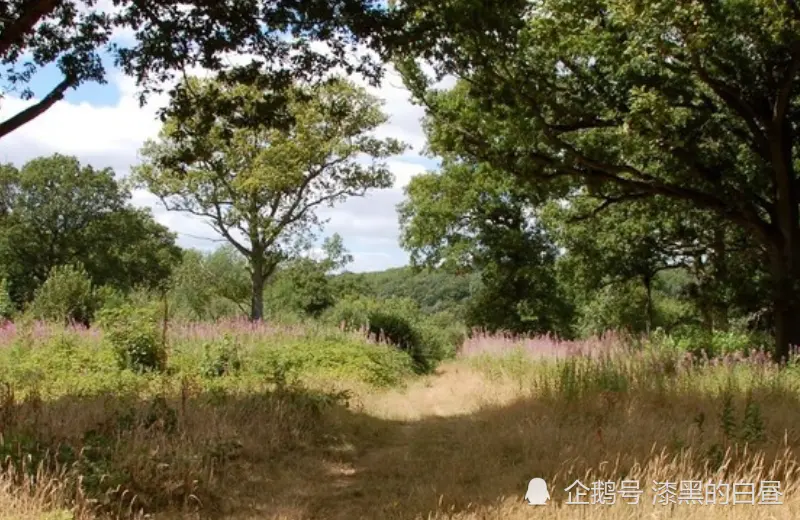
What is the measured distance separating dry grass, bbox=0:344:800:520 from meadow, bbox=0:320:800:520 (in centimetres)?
2

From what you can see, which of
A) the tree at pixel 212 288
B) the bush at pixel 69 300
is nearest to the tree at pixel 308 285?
the tree at pixel 212 288

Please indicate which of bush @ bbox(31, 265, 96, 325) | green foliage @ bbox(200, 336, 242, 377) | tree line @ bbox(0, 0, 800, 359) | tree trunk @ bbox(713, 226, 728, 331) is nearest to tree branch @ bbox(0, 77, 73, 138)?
tree line @ bbox(0, 0, 800, 359)

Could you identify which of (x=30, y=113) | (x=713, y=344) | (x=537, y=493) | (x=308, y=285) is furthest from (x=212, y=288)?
(x=537, y=493)

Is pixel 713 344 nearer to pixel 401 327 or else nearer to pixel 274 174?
pixel 401 327

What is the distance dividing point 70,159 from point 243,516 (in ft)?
142

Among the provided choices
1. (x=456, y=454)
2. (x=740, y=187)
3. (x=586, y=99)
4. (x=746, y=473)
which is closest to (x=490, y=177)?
(x=586, y=99)

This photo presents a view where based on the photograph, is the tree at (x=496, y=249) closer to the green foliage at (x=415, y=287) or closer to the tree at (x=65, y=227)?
the green foliage at (x=415, y=287)

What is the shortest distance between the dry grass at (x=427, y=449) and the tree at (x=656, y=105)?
5003mm

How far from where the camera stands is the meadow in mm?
4289

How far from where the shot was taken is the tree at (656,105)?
34.8 feet

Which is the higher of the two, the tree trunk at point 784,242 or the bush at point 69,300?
the tree trunk at point 784,242

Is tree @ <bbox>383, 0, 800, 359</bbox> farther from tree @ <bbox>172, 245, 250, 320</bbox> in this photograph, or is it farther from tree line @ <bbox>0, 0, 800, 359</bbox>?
tree @ <bbox>172, 245, 250, 320</bbox>

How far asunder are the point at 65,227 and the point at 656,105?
3992cm

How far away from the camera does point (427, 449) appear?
21.8 feet
